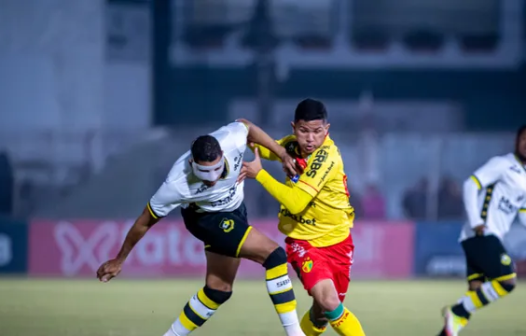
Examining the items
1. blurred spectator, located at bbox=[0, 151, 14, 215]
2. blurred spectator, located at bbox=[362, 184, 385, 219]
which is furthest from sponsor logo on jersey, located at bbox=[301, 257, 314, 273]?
blurred spectator, located at bbox=[0, 151, 14, 215]

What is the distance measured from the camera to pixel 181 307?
1128cm

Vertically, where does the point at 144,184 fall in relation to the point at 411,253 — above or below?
above

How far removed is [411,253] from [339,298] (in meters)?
10.0

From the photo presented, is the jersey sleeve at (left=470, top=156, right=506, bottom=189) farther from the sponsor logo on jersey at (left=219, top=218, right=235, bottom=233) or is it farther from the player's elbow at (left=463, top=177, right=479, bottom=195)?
the sponsor logo on jersey at (left=219, top=218, right=235, bottom=233)

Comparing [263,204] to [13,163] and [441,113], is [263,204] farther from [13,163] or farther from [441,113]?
[441,113]

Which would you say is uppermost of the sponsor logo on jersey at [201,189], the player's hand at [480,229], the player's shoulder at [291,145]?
→ the player's shoulder at [291,145]

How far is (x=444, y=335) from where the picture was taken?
8.18 meters

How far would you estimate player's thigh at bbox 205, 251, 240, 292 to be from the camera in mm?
7344

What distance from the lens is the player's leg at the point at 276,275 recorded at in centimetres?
685

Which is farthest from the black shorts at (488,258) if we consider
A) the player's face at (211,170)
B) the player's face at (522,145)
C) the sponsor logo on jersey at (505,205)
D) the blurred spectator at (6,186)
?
the blurred spectator at (6,186)

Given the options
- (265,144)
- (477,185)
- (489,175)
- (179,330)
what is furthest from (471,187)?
(179,330)

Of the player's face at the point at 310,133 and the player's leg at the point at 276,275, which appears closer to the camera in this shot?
the player's face at the point at 310,133

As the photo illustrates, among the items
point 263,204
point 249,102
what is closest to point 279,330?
point 263,204

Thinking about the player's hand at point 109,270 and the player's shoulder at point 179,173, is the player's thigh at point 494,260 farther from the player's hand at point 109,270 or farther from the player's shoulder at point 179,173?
the player's hand at point 109,270
